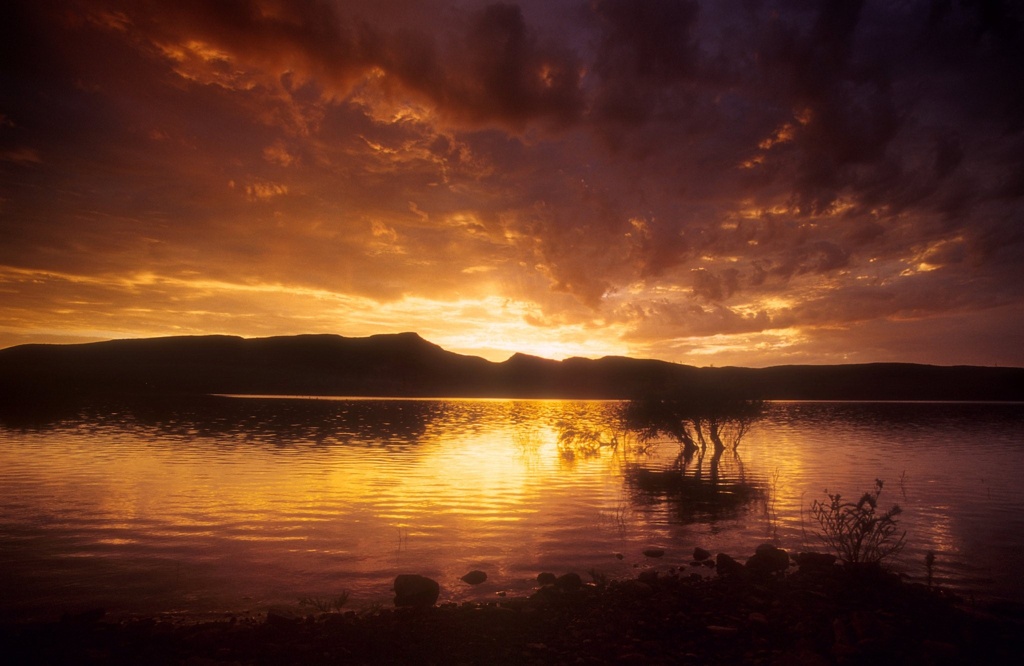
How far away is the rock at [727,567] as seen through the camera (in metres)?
15.2

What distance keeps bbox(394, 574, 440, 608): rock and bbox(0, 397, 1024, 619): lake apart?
67 centimetres

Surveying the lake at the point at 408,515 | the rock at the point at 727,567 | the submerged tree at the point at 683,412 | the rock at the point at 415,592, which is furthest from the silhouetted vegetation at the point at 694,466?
the rock at the point at 415,592

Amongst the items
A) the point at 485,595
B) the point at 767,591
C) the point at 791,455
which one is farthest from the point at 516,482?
the point at 791,455

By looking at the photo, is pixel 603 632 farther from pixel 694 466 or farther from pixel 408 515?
pixel 694 466

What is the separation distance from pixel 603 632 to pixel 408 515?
14.4m

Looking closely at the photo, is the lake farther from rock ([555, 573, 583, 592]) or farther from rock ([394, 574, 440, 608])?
rock ([555, 573, 583, 592])

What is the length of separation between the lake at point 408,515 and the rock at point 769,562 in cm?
146

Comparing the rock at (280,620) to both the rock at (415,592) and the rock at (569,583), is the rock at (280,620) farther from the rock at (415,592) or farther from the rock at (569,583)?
the rock at (569,583)

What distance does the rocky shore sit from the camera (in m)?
9.99

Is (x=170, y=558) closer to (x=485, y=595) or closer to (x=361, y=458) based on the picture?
(x=485, y=595)

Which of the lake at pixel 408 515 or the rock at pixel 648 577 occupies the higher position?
the rock at pixel 648 577

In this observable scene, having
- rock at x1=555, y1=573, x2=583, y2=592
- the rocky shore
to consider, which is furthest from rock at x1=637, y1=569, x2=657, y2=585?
rock at x1=555, y1=573, x2=583, y2=592

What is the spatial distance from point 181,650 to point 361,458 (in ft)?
104

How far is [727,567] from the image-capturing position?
51.8 feet
